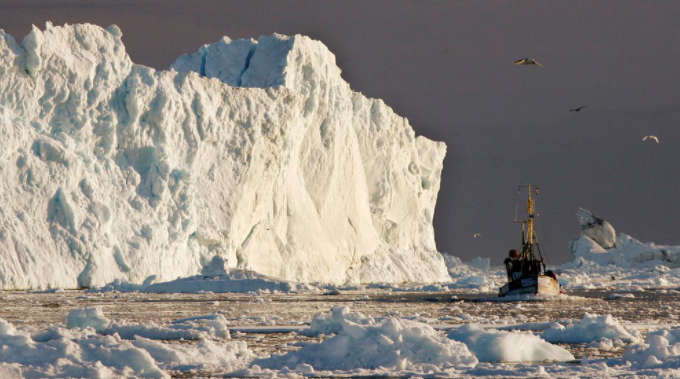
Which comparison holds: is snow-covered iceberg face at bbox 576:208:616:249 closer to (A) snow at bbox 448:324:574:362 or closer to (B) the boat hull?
(B) the boat hull

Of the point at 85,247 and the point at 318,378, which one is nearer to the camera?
the point at 318,378

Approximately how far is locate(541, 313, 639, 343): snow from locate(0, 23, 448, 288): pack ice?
76.1 feet

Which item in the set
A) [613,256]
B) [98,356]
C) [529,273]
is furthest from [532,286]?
[613,256]

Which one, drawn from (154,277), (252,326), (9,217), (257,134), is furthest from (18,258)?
(252,326)

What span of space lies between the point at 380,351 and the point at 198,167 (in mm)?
32704

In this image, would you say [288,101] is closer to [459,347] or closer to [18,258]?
[18,258]

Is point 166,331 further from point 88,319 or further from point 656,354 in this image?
point 656,354

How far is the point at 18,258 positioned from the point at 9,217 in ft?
4.89

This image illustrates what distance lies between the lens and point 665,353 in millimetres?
12211

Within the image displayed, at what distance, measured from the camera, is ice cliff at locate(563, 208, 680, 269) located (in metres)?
81.2

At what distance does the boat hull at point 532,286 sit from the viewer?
33.9m

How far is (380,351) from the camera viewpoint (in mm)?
12164

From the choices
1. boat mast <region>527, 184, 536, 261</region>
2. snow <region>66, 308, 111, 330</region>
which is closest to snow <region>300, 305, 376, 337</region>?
snow <region>66, 308, 111, 330</region>

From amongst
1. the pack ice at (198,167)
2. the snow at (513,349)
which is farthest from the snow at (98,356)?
the pack ice at (198,167)
